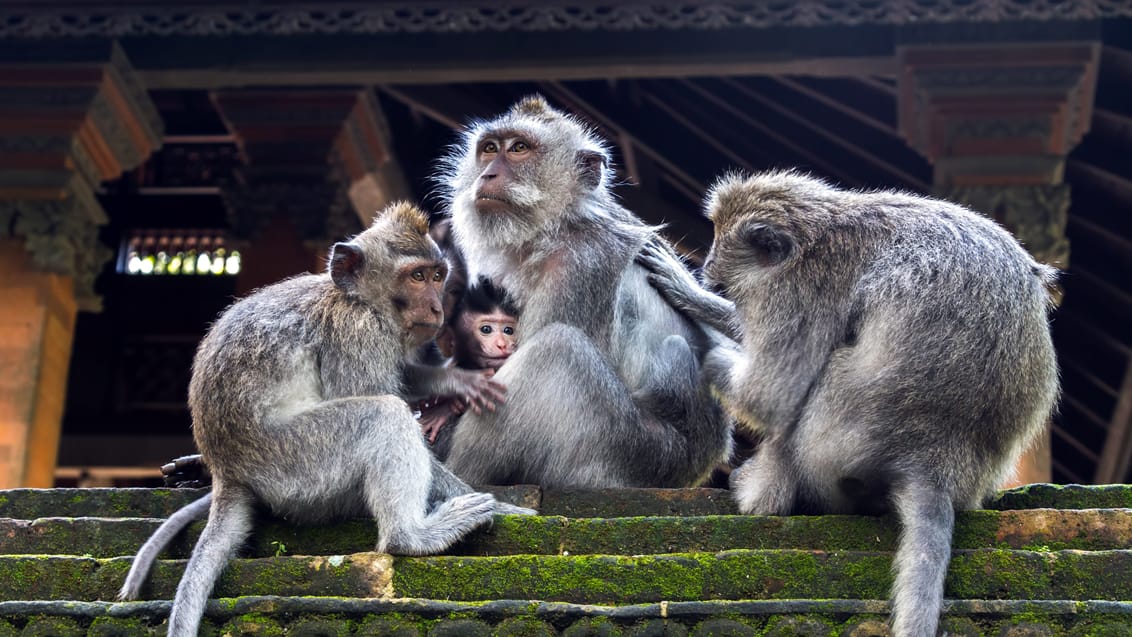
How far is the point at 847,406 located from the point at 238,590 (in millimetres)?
1991

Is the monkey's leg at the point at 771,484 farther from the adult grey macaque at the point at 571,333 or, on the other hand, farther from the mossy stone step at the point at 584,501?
the adult grey macaque at the point at 571,333

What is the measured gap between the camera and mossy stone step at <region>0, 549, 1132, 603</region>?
5363 mm

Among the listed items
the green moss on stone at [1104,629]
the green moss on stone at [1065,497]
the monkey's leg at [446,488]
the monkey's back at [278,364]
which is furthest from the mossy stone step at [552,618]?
the green moss on stone at [1065,497]

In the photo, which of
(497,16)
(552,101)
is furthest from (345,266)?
(552,101)

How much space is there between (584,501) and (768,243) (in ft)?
3.55

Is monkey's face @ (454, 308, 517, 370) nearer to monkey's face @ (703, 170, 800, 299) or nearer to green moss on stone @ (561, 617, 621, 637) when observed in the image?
monkey's face @ (703, 170, 800, 299)

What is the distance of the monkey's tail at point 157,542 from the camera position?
5.52 meters

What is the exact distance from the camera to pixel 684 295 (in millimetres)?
6992

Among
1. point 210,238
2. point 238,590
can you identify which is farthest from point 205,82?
point 238,590

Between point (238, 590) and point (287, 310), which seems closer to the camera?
point (238, 590)

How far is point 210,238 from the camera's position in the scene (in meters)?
17.7

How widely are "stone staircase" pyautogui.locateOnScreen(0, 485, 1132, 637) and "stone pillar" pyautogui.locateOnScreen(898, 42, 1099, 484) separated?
653cm

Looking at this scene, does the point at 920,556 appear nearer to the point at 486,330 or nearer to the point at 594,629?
the point at 594,629

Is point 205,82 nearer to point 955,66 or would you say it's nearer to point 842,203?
point 955,66
